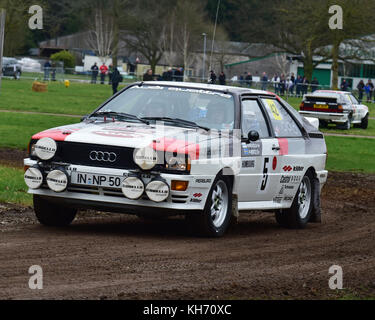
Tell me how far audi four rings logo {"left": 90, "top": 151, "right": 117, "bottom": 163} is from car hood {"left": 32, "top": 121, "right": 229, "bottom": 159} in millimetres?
97

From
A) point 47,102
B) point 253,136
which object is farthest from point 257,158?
point 47,102

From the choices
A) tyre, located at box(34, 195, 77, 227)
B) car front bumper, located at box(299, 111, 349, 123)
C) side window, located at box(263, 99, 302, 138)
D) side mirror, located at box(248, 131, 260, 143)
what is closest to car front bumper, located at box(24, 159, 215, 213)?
tyre, located at box(34, 195, 77, 227)

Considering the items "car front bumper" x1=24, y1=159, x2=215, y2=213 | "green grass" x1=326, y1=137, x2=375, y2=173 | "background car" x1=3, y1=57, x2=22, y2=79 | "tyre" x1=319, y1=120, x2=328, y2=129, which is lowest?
"green grass" x1=326, y1=137, x2=375, y2=173

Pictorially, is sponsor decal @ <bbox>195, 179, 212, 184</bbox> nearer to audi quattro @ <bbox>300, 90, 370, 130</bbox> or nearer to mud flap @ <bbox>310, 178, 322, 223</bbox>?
mud flap @ <bbox>310, 178, 322, 223</bbox>

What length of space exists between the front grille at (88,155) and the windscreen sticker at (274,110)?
8.72ft

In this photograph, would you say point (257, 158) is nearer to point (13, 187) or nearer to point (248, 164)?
point (248, 164)

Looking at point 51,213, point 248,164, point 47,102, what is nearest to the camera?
point 51,213

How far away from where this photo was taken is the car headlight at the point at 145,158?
8656 mm

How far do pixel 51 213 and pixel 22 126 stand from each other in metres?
15.9

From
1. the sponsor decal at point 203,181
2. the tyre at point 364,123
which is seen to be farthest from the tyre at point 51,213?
the tyre at point 364,123

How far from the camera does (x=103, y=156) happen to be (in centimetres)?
888

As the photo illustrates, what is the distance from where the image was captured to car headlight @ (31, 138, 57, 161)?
9039 mm

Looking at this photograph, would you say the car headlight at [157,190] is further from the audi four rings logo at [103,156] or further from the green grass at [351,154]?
the green grass at [351,154]

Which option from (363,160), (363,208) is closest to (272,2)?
(363,160)
